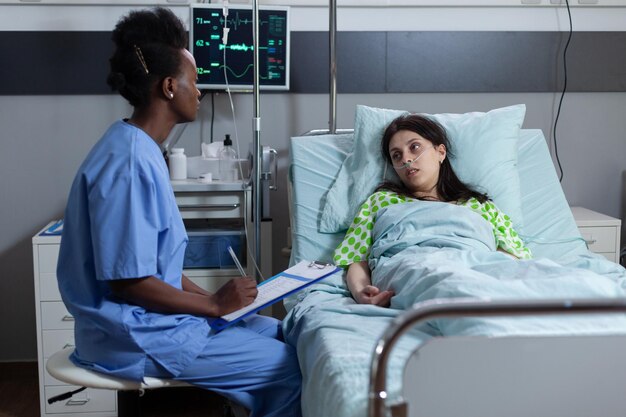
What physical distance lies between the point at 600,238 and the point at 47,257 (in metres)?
2.07

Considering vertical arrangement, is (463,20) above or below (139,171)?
above

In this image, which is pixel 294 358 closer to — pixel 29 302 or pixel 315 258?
pixel 315 258

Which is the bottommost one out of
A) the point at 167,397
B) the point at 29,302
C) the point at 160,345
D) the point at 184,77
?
the point at 167,397

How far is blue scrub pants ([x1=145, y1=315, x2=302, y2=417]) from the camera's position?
2.02 meters

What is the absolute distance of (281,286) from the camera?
224cm

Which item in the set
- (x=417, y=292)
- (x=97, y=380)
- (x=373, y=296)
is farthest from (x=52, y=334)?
(x=417, y=292)

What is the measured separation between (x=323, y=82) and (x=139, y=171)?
1678 millimetres

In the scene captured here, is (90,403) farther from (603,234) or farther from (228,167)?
(603,234)

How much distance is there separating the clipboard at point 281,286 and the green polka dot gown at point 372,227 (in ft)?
0.52

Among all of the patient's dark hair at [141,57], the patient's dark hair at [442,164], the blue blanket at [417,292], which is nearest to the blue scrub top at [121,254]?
the patient's dark hair at [141,57]

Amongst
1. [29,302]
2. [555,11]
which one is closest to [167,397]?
[29,302]

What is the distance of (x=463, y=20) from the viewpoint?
3520 millimetres

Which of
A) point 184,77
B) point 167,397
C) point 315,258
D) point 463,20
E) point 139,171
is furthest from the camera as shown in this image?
point 463,20

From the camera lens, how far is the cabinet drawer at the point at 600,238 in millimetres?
3186
